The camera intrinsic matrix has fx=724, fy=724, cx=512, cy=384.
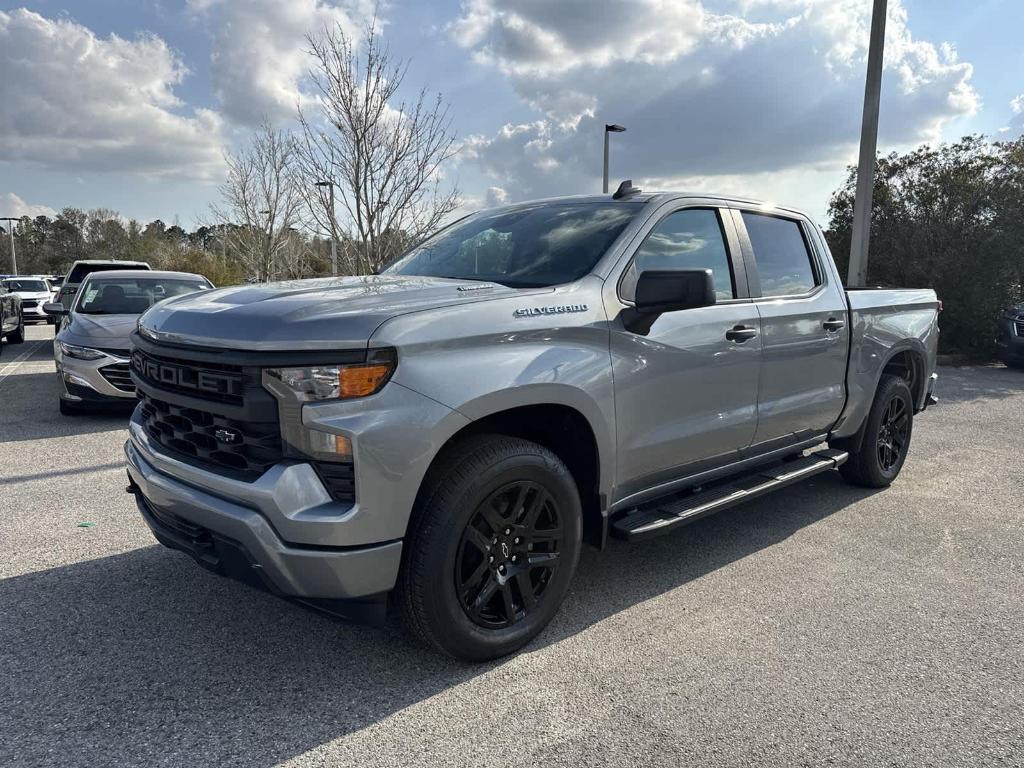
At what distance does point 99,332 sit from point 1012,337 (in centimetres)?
1411

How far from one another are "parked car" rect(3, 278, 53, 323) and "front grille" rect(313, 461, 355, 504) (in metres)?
24.8

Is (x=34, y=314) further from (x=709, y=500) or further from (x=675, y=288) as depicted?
(x=675, y=288)

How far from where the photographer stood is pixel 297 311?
253 centimetres

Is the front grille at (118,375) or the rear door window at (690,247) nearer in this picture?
the rear door window at (690,247)

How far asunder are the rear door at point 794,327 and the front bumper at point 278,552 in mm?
2402

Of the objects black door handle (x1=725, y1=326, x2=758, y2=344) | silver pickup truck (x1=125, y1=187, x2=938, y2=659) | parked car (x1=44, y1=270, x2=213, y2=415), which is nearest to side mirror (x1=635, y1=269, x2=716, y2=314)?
silver pickup truck (x1=125, y1=187, x2=938, y2=659)

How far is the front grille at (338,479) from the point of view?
94.3 inches

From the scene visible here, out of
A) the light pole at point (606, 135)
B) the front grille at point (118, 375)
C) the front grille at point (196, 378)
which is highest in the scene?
the light pole at point (606, 135)

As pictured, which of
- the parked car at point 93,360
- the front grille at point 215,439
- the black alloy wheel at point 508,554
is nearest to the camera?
the front grille at point 215,439

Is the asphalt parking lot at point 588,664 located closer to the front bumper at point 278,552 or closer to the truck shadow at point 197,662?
the truck shadow at point 197,662

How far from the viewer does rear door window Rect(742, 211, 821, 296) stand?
161 inches

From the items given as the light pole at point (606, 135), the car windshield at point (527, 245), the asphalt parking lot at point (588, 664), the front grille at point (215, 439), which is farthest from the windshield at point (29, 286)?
the front grille at point (215, 439)

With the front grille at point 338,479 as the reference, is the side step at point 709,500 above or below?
below

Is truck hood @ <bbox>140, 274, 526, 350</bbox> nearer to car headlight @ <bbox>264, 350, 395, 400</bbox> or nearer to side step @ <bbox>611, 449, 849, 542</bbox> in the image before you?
car headlight @ <bbox>264, 350, 395, 400</bbox>
